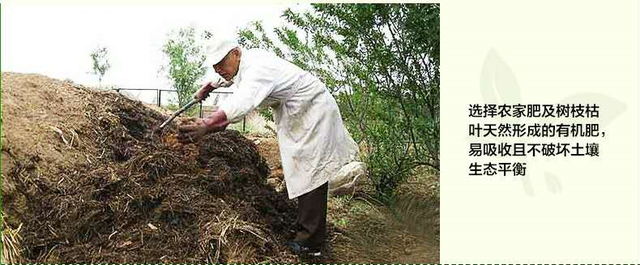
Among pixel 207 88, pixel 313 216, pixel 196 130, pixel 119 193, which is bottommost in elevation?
pixel 313 216

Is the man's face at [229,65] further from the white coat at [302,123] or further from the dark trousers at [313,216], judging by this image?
the dark trousers at [313,216]

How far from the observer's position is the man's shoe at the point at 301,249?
4117mm

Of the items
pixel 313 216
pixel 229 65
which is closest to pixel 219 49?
pixel 229 65

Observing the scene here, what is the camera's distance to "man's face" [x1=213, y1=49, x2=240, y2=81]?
3980 mm

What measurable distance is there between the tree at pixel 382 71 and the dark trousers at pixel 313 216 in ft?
2.45

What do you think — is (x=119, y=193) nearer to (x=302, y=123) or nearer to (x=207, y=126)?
(x=207, y=126)

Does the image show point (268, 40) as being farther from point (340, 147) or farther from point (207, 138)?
point (340, 147)

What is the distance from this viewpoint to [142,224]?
151 inches

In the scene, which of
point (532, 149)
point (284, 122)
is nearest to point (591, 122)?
point (532, 149)

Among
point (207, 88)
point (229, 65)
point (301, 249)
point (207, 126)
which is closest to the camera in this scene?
point (207, 126)

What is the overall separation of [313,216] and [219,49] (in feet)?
3.75

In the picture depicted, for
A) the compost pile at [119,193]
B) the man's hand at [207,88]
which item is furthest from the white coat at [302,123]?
the man's hand at [207,88]

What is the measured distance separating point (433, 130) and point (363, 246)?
952 millimetres

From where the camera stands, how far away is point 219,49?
395cm
